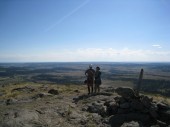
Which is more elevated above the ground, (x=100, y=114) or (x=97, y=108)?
(x=97, y=108)

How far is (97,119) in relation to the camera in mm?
13805

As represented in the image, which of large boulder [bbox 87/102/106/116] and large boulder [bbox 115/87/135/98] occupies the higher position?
large boulder [bbox 115/87/135/98]

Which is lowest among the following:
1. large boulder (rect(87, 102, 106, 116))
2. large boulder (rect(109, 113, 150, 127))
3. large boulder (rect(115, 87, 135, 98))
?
large boulder (rect(109, 113, 150, 127))

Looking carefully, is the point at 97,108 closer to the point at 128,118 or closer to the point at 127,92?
the point at 128,118

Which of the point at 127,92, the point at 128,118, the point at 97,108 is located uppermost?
the point at 127,92

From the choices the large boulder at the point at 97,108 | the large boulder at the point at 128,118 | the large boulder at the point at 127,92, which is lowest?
the large boulder at the point at 128,118

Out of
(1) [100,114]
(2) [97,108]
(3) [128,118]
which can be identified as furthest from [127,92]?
(1) [100,114]

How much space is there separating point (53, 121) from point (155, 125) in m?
6.40

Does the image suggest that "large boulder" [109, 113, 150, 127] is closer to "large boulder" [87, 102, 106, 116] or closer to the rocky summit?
the rocky summit

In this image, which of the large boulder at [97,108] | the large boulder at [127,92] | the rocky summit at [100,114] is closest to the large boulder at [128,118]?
the rocky summit at [100,114]

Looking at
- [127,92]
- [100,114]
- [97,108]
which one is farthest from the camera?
[127,92]

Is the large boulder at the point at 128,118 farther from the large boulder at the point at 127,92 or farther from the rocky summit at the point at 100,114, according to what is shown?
the large boulder at the point at 127,92

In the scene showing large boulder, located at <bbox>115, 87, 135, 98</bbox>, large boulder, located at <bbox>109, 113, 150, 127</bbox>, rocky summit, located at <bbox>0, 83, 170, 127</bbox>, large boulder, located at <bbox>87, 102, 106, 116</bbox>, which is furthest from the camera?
large boulder, located at <bbox>115, 87, 135, 98</bbox>

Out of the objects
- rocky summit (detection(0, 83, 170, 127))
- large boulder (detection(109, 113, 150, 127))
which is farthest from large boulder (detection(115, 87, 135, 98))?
large boulder (detection(109, 113, 150, 127))
